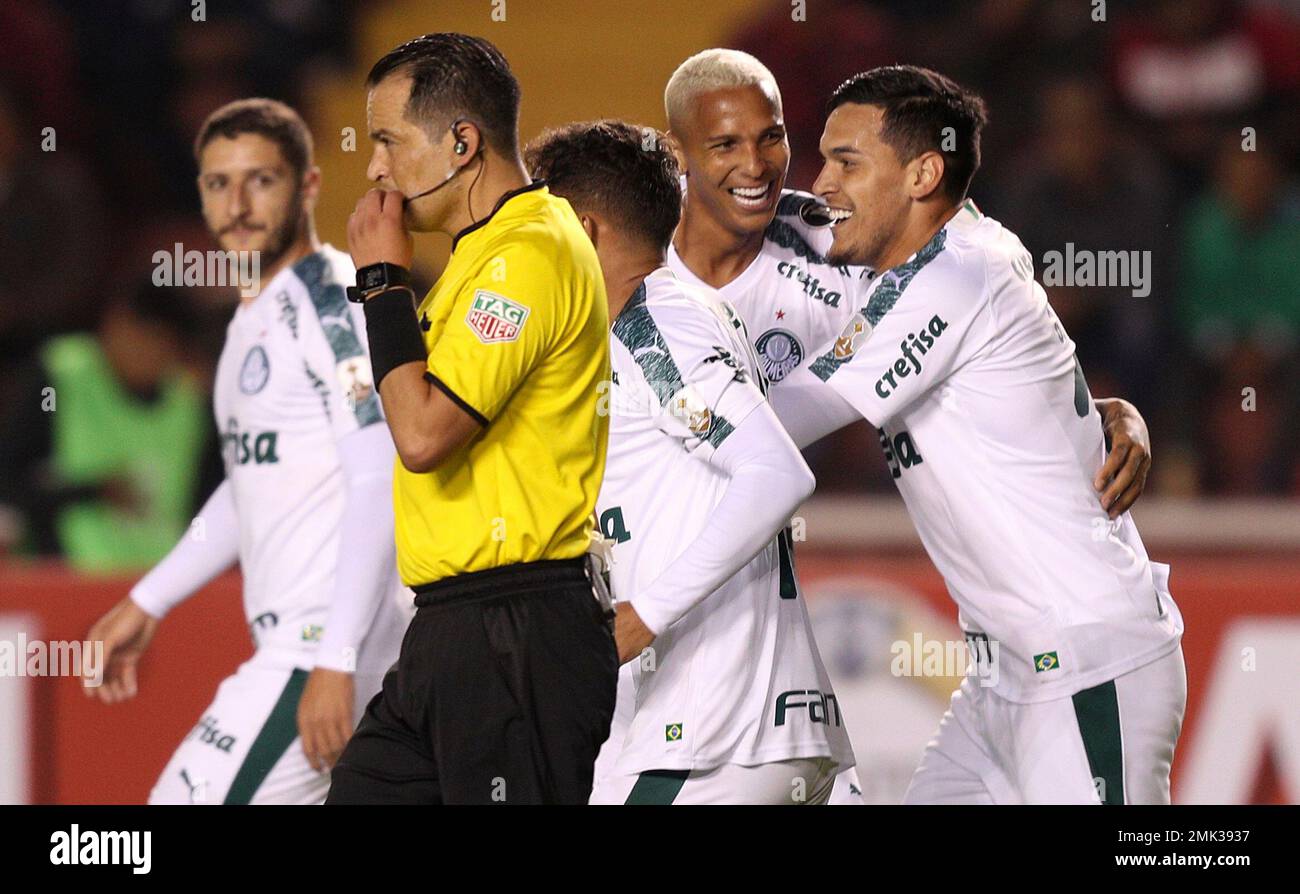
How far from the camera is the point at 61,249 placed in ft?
27.1

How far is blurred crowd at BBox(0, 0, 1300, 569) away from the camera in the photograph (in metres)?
7.35

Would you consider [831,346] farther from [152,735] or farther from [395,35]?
[395,35]

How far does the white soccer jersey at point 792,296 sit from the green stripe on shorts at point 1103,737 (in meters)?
1.11

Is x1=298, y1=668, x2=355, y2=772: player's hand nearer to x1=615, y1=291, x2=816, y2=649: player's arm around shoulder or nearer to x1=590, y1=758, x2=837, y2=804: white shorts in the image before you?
x1=590, y1=758, x2=837, y2=804: white shorts

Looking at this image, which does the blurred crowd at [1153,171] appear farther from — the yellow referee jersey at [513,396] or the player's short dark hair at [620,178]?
the yellow referee jersey at [513,396]

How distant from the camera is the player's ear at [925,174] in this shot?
4.08m

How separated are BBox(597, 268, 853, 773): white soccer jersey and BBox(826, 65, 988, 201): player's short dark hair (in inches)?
23.7

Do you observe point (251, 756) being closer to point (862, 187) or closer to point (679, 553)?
point (679, 553)

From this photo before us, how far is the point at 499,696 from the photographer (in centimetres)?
325

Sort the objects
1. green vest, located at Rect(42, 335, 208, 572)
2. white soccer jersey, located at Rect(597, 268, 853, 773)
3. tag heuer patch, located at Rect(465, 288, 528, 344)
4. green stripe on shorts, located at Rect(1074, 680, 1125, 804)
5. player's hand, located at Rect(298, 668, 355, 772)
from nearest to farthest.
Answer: tag heuer patch, located at Rect(465, 288, 528, 344) < white soccer jersey, located at Rect(597, 268, 853, 773) < green stripe on shorts, located at Rect(1074, 680, 1125, 804) < player's hand, located at Rect(298, 668, 355, 772) < green vest, located at Rect(42, 335, 208, 572)

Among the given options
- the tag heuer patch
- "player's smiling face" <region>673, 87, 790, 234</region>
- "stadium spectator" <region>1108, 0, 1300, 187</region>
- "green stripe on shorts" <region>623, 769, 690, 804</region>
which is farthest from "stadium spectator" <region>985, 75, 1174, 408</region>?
the tag heuer patch

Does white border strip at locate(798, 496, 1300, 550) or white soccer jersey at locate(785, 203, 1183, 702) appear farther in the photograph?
white border strip at locate(798, 496, 1300, 550)

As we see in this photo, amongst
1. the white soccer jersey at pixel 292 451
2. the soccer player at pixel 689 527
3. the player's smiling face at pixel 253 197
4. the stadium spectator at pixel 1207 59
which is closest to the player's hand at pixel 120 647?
the white soccer jersey at pixel 292 451
